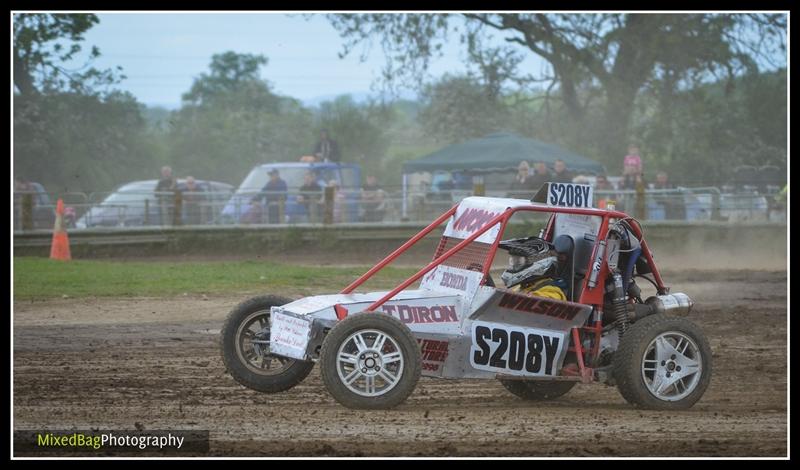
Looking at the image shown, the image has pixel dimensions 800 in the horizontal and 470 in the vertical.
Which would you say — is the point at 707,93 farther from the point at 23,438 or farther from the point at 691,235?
the point at 23,438

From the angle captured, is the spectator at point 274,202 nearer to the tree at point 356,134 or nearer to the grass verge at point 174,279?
the grass verge at point 174,279

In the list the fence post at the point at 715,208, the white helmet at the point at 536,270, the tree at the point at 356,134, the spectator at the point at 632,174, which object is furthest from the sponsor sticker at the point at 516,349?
the tree at the point at 356,134

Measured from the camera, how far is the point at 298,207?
21969 millimetres

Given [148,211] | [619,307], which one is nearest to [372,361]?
[619,307]

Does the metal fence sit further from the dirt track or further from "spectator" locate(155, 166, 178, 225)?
the dirt track

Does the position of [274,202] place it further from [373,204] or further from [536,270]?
[536,270]

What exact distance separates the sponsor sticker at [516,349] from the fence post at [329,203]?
14257 mm

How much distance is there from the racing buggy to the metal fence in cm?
1324

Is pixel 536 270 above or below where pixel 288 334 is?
above

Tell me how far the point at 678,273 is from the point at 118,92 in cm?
2183

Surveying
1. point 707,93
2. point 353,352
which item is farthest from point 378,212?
point 707,93

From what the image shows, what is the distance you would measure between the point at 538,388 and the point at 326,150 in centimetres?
1706

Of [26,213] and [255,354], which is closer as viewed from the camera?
[255,354]

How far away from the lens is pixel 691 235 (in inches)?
871
